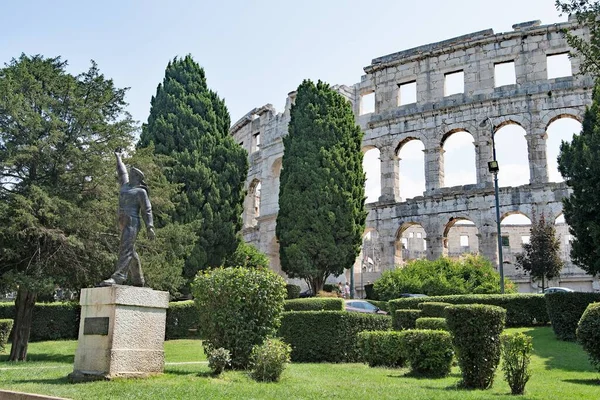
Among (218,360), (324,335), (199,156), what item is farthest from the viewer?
(199,156)

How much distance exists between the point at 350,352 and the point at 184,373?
5590mm

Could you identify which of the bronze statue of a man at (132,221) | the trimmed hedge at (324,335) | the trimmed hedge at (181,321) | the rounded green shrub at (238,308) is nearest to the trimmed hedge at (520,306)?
the trimmed hedge at (324,335)

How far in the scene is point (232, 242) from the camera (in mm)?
26656

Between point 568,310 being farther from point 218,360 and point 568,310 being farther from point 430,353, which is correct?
point 218,360

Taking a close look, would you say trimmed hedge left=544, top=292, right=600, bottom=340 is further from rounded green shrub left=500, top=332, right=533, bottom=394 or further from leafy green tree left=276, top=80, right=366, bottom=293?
leafy green tree left=276, top=80, right=366, bottom=293

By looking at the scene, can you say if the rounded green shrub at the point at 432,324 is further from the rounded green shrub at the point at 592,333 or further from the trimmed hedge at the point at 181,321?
the trimmed hedge at the point at 181,321

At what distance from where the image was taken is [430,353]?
11633mm

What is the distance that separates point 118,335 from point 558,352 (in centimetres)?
1123

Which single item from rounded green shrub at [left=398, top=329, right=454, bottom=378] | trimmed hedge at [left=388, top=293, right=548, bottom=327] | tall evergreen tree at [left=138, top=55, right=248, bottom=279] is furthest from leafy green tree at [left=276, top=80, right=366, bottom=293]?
rounded green shrub at [left=398, top=329, right=454, bottom=378]

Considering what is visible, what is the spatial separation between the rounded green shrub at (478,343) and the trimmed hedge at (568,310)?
8816 millimetres

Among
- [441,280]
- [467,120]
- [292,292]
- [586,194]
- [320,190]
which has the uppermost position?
[467,120]

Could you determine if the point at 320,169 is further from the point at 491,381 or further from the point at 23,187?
the point at 491,381

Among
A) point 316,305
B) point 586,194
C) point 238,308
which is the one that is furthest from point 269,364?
point 586,194

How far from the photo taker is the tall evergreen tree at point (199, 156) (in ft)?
83.7
